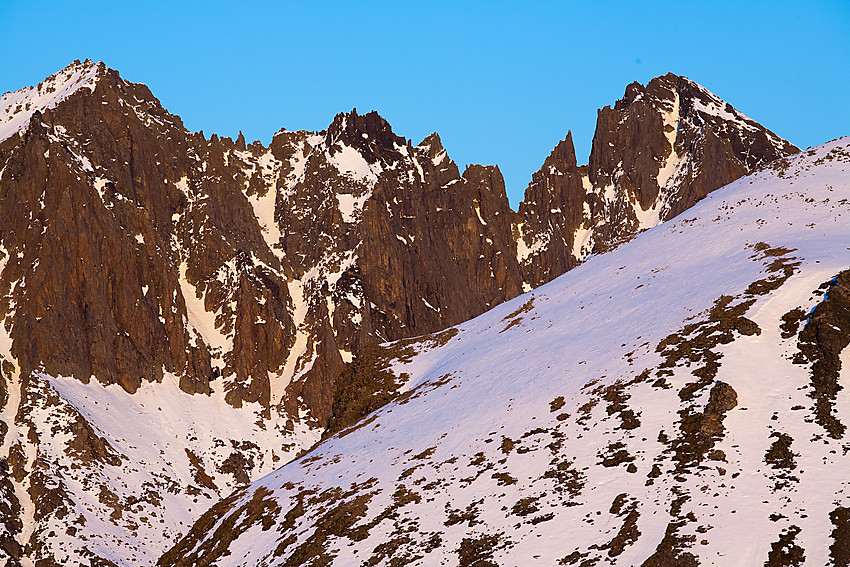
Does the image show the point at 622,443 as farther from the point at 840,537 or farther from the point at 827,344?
the point at 840,537

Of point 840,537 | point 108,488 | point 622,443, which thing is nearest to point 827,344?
point 622,443

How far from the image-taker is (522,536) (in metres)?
36.8

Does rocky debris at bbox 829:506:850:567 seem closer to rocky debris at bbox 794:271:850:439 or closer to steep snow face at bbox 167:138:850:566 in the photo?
steep snow face at bbox 167:138:850:566

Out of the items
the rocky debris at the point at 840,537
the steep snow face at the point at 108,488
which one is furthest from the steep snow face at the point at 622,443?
the steep snow face at the point at 108,488

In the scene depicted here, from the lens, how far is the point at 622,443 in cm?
4088

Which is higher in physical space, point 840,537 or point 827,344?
point 827,344

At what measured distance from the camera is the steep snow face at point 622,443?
34.4 metres

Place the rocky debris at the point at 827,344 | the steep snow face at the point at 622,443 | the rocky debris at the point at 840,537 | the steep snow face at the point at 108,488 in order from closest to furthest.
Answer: the rocky debris at the point at 840,537
the steep snow face at the point at 622,443
the rocky debris at the point at 827,344
the steep snow face at the point at 108,488

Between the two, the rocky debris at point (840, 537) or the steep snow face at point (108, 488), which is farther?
the steep snow face at point (108, 488)

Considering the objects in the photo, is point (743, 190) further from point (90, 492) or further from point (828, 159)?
Answer: point (90, 492)

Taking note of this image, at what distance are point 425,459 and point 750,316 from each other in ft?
54.6

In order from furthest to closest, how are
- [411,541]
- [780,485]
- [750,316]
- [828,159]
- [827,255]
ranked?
[828,159] → [827,255] → [750,316] → [411,541] → [780,485]

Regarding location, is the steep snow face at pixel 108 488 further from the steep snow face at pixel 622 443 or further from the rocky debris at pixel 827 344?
the rocky debris at pixel 827 344

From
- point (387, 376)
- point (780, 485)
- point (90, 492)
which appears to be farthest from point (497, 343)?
point (90, 492)
